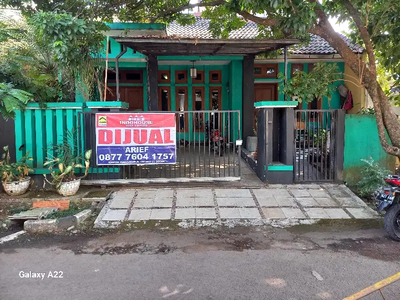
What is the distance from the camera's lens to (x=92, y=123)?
707 centimetres

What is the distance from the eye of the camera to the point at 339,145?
24.3 feet

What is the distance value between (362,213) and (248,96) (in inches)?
256

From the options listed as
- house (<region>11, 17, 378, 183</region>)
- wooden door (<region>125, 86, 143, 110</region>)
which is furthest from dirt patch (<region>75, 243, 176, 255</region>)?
wooden door (<region>125, 86, 143, 110</region>)

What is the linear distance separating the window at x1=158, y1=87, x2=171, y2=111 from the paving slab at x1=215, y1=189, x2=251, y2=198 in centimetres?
724

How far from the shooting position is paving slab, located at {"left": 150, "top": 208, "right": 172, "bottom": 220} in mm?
5670

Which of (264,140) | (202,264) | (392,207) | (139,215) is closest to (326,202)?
(392,207)

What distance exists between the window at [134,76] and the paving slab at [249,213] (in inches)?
343

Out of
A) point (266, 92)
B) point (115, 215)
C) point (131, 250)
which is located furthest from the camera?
point (266, 92)

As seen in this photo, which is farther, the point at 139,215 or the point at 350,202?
the point at 350,202

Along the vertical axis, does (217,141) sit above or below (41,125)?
below

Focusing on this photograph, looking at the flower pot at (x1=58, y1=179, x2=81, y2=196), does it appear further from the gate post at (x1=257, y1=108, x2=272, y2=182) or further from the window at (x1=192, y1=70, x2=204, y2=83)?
the window at (x1=192, y1=70, x2=204, y2=83)

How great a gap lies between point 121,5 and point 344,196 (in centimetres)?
721

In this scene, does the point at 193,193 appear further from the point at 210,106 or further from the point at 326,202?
the point at 210,106

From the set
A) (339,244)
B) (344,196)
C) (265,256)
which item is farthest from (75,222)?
(344,196)
